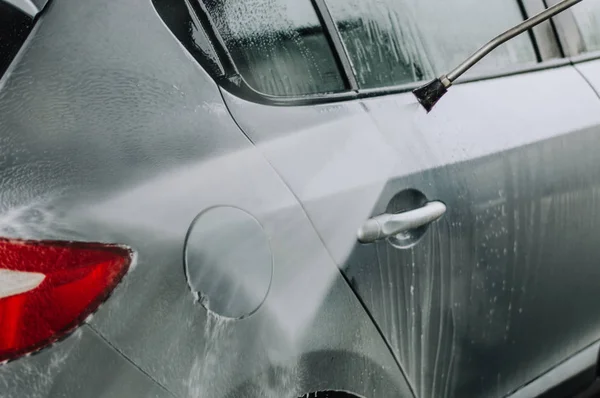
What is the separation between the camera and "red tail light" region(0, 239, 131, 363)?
1.04 m

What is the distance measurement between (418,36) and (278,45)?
49 centimetres

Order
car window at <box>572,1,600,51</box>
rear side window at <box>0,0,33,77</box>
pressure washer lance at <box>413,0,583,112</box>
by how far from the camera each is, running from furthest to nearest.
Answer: car window at <box>572,1,600,51</box> → pressure washer lance at <box>413,0,583,112</box> → rear side window at <box>0,0,33,77</box>

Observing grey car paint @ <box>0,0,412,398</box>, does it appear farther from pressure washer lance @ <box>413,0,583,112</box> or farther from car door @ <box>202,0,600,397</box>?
pressure washer lance @ <box>413,0,583,112</box>

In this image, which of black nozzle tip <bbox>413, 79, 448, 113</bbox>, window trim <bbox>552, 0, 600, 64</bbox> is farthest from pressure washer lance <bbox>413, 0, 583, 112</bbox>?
window trim <bbox>552, 0, 600, 64</bbox>

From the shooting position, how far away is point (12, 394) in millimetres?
1026

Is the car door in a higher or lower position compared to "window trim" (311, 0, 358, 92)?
lower

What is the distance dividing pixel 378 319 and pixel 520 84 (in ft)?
2.94

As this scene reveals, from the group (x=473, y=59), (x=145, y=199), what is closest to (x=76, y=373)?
(x=145, y=199)

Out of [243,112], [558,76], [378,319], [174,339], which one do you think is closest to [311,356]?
[378,319]

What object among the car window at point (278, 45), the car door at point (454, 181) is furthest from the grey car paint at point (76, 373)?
the car window at point (278, 45)

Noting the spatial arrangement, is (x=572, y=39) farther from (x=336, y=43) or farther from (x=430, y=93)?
(x=336, y=43)

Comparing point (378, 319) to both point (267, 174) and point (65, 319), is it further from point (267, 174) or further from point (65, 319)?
point (65, 319)

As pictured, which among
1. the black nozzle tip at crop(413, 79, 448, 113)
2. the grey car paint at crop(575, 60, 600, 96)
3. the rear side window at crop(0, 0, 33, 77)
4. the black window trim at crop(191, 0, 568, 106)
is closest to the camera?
the rear side window at crop(0, 0, 33, 77)

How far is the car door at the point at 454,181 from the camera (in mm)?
1428
